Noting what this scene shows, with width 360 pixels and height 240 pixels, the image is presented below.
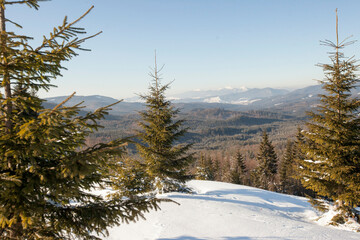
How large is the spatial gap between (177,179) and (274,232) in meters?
7.69

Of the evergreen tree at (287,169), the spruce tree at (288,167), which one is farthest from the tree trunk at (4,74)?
the evergreen tree at (287,169)

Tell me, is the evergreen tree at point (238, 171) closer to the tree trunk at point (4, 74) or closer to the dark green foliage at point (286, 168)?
the dark green foliage at point (286, 168)

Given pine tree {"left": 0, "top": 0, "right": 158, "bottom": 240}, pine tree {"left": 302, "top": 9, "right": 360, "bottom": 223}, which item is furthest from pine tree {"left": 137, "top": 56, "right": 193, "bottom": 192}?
pine tree {"left": 0, "top": 0, "right": 158, "bottom": 240}

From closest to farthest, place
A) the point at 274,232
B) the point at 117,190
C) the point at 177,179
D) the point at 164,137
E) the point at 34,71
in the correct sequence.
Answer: the point at 34,71 → the point at 274,232 → the point at 117,190 → the point at 164,137 → the point at 177,179

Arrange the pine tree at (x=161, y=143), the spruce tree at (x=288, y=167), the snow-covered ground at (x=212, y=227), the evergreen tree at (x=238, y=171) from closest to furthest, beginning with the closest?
1. the snow-covered ground at (x=212, y=227)
2. the pine tree at (x=161, y=143)
3. the spruce tree at (x=288, y=167)
4. the evergreen tree at (x=238, y=171)

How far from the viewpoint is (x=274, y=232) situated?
7.80m

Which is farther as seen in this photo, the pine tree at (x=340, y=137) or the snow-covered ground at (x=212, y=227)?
the pine tree at (x=340, y=137)

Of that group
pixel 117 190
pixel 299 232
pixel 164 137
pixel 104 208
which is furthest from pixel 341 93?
pixel 117 190

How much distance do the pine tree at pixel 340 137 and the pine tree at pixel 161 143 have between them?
803 centimetres

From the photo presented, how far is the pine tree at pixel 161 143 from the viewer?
526 inches

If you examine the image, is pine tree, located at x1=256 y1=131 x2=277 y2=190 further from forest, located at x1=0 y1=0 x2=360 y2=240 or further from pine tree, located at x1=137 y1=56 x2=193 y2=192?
pine tree, located at x1=137 y1=56 x2=193 y2=192

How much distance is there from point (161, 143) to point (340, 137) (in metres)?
10.6

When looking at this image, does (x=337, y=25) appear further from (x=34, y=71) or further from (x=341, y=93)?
(x=34, y=71)

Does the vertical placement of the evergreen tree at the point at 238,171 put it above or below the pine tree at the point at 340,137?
below
